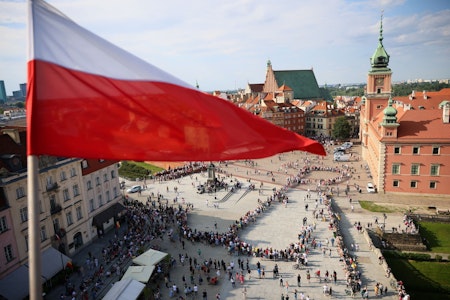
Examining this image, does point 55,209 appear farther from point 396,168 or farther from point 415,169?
point 415,169

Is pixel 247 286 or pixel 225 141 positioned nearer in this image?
pixel 225 141

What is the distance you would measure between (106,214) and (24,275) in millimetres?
12082

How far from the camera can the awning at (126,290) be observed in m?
22.3

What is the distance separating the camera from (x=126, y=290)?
22953 mm

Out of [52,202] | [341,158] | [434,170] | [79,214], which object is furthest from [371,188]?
[52,202]

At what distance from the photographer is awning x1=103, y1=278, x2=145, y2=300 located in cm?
2234

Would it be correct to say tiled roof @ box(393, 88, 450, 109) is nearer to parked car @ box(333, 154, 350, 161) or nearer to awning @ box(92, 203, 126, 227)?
parked car @ box(333, 154, 350, 161)

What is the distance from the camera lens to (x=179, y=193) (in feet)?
169

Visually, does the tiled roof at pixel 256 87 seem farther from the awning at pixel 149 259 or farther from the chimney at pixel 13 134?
the awning at pixel 149 259

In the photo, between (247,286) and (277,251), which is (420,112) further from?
(247,286)

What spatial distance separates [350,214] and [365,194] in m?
8.54

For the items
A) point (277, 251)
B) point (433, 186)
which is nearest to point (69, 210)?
point (277, 251)

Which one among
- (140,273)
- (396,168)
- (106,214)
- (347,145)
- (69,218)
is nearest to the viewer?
(140,273)

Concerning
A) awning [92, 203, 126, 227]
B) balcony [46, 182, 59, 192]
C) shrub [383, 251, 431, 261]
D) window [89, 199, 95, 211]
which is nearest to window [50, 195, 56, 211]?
balcony [46, 182, 59, 192]
